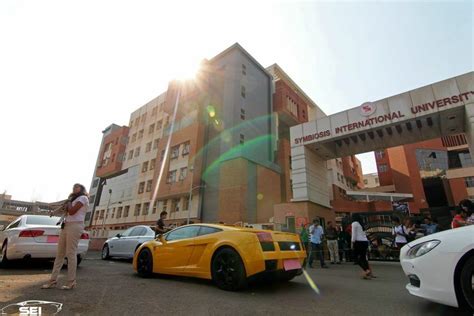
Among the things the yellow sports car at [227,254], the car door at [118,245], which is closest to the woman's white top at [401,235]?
the yellow sports car at [227,254]

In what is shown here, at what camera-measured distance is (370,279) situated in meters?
6.11

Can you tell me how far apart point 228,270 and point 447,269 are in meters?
3.13

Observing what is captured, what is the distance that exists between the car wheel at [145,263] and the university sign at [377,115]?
11325 mm

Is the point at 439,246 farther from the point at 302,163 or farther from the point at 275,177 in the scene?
the point at 275,177

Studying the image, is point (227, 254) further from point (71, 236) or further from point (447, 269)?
point (447, 269)

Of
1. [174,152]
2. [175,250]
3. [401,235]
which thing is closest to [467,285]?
[175,250]

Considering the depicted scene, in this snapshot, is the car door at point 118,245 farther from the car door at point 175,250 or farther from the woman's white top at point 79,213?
the woman's white top at point 79,213

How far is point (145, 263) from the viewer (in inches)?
241

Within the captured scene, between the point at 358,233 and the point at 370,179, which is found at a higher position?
the point at 370,179

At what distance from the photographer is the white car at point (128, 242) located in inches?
390

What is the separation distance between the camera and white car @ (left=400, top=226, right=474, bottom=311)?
2.74 m

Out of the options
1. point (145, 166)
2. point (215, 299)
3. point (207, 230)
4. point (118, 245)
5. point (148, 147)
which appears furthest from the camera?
point (148, 147)

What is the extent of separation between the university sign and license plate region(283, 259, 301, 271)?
10443 millimetres

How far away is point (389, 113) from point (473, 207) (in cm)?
736
